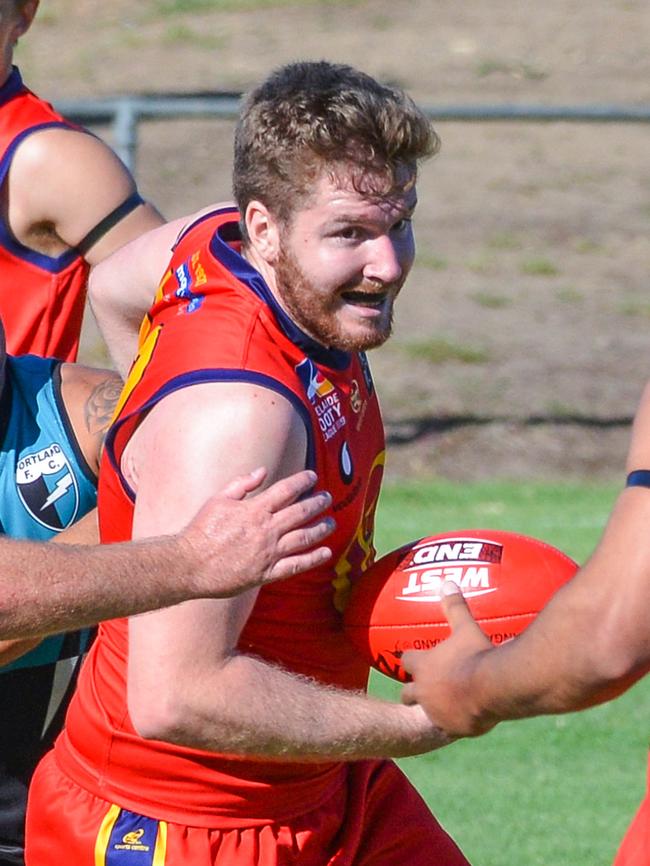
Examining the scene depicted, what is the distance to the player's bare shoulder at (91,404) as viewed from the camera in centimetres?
416

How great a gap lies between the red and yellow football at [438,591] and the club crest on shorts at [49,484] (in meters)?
0.86

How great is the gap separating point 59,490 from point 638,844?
1.71 m

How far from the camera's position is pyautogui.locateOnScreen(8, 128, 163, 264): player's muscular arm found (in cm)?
484

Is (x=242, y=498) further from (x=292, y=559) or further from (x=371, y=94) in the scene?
(x=371, y=94)

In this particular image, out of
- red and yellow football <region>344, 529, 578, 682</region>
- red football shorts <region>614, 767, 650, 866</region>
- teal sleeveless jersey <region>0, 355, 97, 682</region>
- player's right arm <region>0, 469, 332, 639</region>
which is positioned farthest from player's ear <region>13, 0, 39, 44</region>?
Answer: red football shorts <region>614, 767, 650, 866</region>

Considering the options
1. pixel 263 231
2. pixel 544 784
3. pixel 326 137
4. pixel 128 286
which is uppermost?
pixel 326 137

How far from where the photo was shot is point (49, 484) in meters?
4.18

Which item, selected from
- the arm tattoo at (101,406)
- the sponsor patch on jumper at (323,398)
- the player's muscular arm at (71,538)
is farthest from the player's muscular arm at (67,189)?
the sponsor patch on jumper at (323,398)

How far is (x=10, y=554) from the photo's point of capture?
114 inches

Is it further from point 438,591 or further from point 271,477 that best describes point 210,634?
point 438,591

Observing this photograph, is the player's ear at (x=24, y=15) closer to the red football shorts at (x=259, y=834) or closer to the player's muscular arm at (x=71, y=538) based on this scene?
the player's muscular arm at (x=71, y=538)

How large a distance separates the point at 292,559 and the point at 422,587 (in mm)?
590

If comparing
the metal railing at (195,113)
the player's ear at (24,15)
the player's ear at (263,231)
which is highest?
the player's ear at (24,15)

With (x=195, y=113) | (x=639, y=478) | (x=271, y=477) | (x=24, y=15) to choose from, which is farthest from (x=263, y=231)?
(x=195, y=113)
